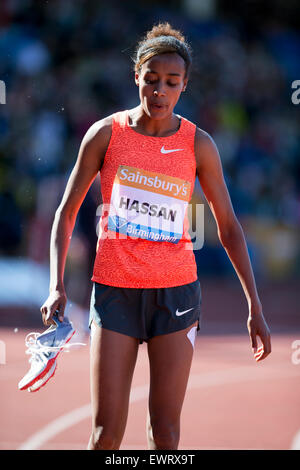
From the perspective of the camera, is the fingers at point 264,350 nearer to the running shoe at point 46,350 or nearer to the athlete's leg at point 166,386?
the athlete's leg at point 166,386

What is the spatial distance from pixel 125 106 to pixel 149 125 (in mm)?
9580

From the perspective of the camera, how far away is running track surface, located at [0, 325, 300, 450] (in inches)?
185

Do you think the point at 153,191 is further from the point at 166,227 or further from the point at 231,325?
the point at 231,325

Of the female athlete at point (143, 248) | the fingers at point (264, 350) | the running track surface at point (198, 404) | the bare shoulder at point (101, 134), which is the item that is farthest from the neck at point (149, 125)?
the running track surface at point (198, 404)

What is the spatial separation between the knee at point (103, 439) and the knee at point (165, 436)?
7.0 inches

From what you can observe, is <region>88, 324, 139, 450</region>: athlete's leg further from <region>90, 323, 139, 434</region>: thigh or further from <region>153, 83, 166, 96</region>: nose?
<region>153, 83, 166, 96</region>: nose

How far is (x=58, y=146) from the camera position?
1152 cm

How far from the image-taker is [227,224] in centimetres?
313

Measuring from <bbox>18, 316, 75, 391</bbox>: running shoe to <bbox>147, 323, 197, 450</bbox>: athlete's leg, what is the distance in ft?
1.30

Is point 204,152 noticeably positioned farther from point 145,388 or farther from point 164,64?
point 145,388

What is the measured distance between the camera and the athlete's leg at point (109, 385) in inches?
112

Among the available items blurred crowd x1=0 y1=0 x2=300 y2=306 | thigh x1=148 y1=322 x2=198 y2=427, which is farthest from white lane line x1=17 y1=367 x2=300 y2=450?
blurred crowd x1=0 y1=0 x2=300 y2=306

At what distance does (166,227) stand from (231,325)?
21.3 feet

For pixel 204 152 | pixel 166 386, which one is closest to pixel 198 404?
pixel 166 386
